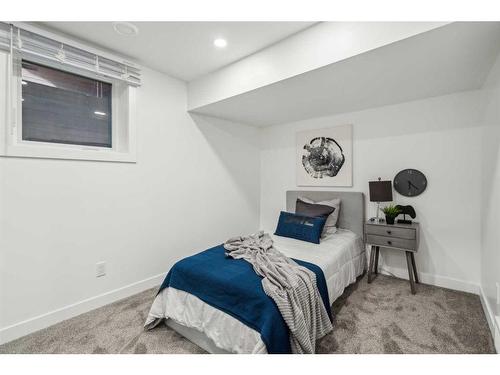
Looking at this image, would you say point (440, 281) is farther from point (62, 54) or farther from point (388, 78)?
point (62, 54)

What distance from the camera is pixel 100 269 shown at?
7.39 ft

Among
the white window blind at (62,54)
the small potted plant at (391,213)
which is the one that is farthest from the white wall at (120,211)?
the small potted plant at (391,213)

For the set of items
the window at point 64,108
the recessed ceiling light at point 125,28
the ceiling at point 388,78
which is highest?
the recessed ceiling light at point 125,28

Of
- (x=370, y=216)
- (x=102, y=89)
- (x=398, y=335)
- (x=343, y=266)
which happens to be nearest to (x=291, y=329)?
(x=398, y=335)

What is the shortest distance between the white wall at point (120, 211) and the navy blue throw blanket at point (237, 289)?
84 cm

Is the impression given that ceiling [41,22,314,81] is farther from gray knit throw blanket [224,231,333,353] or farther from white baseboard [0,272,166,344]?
white baseboard [0,272,166,344]

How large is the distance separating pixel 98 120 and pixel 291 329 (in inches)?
97.4

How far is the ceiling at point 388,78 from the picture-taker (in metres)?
1.53

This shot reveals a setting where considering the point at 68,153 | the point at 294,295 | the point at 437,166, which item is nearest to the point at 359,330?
the point at 294,295

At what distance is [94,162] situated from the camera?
219 centimetres

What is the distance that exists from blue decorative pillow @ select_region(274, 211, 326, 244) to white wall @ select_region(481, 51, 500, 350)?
1.33 m

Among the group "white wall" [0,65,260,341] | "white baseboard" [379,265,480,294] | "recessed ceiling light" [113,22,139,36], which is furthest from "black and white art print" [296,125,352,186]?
"recessed ceiling light" [113,22,139,36]

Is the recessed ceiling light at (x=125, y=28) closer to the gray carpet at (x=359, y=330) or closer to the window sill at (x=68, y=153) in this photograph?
the window sill at (x=68, y=153)

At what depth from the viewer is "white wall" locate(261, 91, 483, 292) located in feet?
7.88
